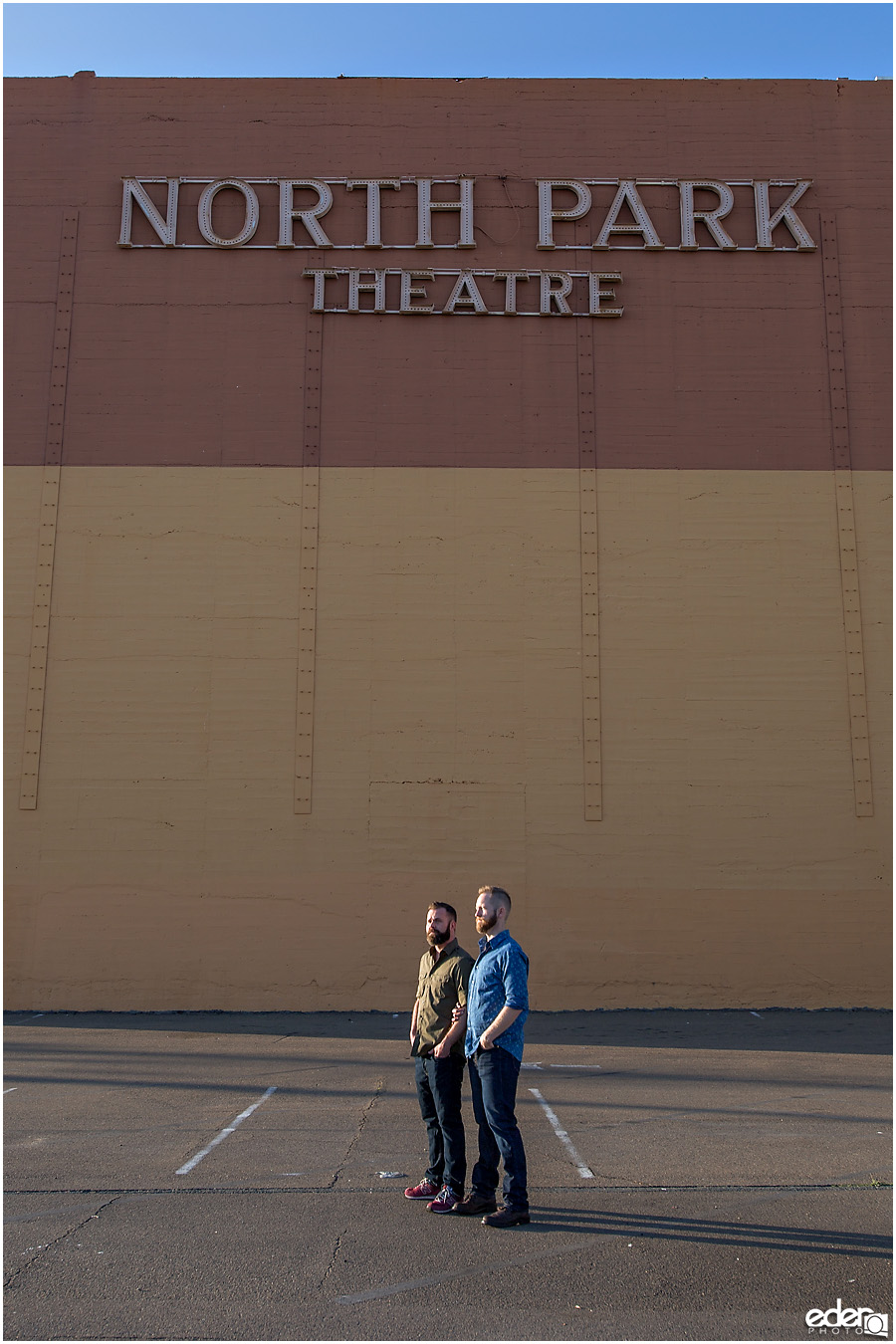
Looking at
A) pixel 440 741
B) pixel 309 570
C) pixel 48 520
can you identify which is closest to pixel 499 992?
pixel 440 741

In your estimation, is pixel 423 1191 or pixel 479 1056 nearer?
pixel 479 1056

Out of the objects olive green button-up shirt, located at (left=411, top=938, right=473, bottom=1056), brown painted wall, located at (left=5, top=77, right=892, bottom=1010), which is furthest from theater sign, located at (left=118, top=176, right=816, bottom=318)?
olive green button-up shirt, located at (left=411, top=938, right=473, bottom=1056)

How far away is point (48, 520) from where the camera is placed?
14.3 metres

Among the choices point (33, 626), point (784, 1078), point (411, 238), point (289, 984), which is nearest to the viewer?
point (784, 1078)

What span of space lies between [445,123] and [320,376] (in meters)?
4.67

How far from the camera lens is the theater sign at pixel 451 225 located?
1508cm

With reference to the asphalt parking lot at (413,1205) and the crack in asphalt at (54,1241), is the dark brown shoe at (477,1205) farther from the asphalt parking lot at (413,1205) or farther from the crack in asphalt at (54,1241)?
the crack in asphalt at (54,1241)

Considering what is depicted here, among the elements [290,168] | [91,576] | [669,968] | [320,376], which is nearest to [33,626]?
[91,576]

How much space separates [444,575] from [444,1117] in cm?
966

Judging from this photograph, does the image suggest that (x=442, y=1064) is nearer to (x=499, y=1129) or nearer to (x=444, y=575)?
(x=499, y=1129)

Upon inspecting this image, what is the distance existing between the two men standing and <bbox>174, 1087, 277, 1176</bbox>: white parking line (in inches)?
60.3

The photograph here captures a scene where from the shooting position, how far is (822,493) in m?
14.5

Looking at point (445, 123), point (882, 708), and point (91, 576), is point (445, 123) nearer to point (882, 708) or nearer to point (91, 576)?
point (91, 576)

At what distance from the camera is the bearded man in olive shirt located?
17.2 feet
